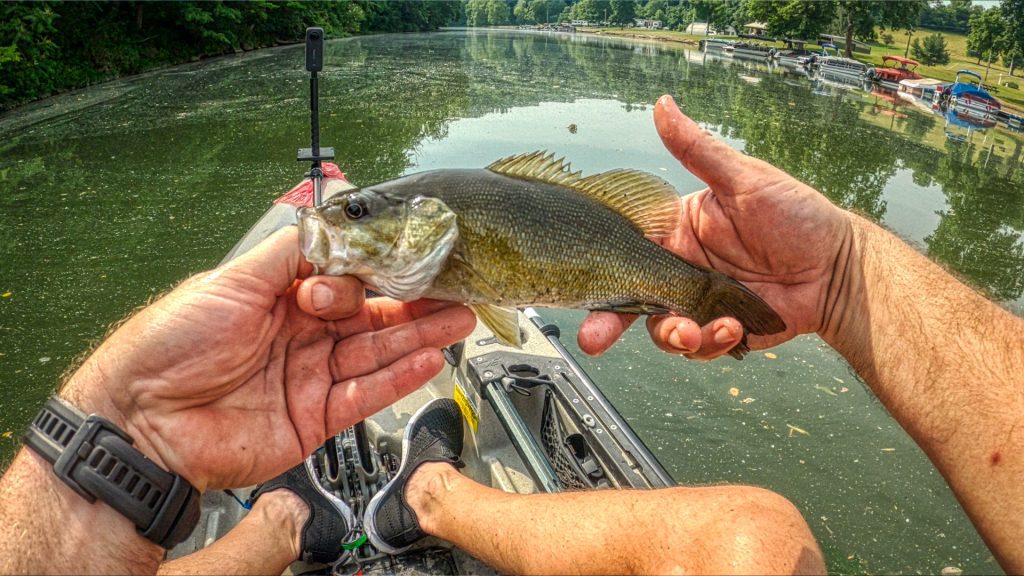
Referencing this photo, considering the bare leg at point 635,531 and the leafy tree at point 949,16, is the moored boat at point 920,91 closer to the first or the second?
the bare leg at point 635,531

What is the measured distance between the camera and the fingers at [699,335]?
219 cm

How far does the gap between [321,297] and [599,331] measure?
3.78ft

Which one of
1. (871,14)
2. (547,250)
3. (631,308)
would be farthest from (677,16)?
(547,250)

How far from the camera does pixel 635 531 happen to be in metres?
2.24

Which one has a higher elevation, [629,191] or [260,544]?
[629,191]


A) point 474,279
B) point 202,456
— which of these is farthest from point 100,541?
point 474,279

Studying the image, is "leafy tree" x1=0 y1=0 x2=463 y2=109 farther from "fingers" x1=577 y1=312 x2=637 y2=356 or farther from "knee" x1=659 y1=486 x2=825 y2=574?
"knee" x1=659 y1=486 x2=825 y2=574

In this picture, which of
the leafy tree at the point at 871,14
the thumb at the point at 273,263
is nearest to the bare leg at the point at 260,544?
the thumb at the point at 273,263

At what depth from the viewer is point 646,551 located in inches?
84.4

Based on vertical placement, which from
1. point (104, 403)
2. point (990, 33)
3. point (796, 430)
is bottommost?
point (796, 430)

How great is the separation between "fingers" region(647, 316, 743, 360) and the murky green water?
103 inches

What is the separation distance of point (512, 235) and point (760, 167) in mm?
1234

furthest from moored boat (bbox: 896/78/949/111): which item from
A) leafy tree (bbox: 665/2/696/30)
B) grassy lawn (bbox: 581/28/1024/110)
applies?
leafy tree (bbox: 665/2/696/30)

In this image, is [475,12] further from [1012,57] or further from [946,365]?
[946,365]
